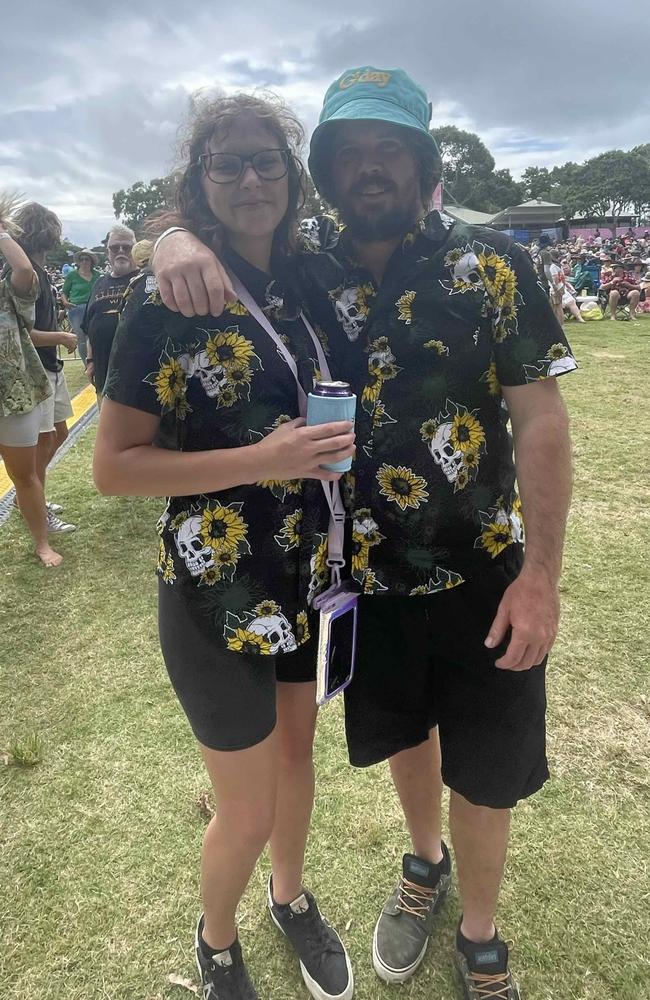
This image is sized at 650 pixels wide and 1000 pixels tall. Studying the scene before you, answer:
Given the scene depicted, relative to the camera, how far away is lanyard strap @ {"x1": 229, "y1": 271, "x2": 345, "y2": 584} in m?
1.28

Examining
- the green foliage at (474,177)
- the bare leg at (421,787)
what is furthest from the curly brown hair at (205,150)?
the green foliage at (474,177)

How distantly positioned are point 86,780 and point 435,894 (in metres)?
1.35

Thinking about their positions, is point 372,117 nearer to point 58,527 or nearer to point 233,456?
point 233,456

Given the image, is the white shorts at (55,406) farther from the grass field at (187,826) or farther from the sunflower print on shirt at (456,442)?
the sunflower print on shirt at (456,442)

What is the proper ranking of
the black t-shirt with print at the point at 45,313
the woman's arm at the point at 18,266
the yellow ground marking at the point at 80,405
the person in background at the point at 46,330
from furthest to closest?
the yellow ground marking at the point at 80,405 → the black t-shirt with print at the point at 45,313 → the person in background at the point at 46,330 → the woman's arm at the point at 18,266

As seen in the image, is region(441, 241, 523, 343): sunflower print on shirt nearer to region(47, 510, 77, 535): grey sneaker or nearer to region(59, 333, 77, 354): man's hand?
region(59, 333, 77, 354): man's hand

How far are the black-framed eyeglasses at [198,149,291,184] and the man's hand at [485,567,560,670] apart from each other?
40.6 inches

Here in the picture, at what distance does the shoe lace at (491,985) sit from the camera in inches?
66.3

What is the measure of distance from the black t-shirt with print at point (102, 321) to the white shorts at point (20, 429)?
1.43 feet

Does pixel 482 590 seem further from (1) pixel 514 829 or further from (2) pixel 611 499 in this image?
(2) pixel 611 499

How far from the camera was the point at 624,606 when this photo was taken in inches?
132

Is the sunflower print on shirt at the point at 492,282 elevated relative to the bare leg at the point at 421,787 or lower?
Answer: elevated

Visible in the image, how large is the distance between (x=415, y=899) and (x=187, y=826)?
0.82m

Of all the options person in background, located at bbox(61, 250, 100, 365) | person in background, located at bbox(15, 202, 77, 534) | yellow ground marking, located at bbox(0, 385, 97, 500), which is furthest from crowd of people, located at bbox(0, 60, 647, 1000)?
person in background, located at bbox(61, 250, 100, 365)
